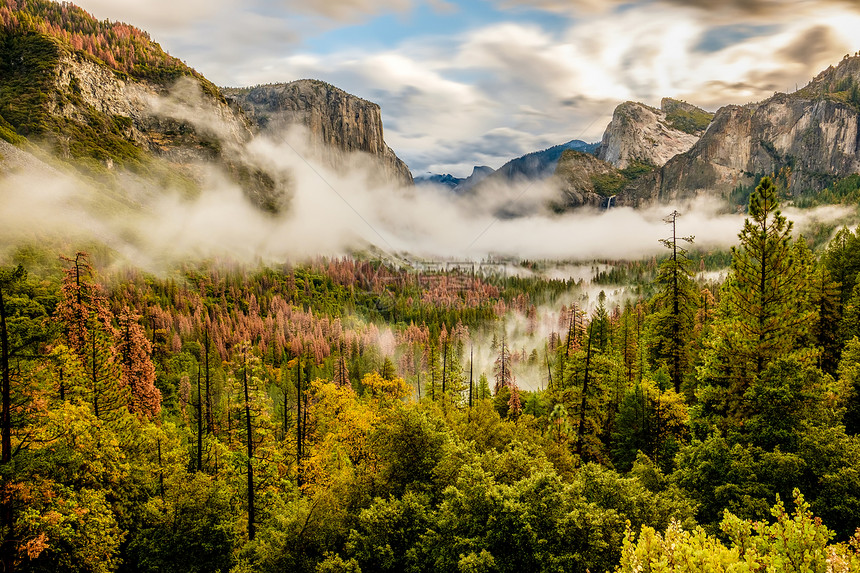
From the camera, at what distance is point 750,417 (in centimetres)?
2077

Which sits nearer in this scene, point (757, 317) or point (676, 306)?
point (757, 317)

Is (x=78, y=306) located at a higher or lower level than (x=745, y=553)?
higher

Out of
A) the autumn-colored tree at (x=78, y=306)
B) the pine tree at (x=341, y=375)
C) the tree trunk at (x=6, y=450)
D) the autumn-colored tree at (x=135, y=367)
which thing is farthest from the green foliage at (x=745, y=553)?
the pine tree at (x=341, y=375)

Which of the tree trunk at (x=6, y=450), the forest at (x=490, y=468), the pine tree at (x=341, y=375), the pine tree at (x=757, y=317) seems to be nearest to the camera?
the tree trunk at (x=6, y=450)

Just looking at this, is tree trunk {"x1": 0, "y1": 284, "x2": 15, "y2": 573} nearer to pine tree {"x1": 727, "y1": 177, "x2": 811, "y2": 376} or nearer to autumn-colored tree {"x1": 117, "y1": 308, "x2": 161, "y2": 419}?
autumn-colored tree {"x1": 117, "y1": 308, "x2": 161, "y2": 419}

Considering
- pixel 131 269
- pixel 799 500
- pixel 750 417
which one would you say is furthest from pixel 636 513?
pixel 131 269

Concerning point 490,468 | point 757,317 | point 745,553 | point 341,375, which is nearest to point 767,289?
point 757,317

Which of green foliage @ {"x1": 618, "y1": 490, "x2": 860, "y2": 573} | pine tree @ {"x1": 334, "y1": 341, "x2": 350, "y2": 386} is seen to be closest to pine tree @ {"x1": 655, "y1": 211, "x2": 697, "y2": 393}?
green foliage @ {"x1": 618, "y1": 490, "x2": 860, "y2": 573}

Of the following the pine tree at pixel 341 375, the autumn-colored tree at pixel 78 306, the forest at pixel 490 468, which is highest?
the autumn-colored tree at pixel 78 306

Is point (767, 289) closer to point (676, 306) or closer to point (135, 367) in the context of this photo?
point (676, 306)

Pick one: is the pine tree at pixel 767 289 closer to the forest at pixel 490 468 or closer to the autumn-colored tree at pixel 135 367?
the forest at pixel 490 468

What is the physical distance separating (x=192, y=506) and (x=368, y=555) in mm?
10170

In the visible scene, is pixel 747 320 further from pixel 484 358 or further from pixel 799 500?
pixel 484 358

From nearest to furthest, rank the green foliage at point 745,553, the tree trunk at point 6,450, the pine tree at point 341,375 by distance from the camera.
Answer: the green foliage at point 745,553 < the tree trunk at point 6,450 < the pine tree at point 341,375
